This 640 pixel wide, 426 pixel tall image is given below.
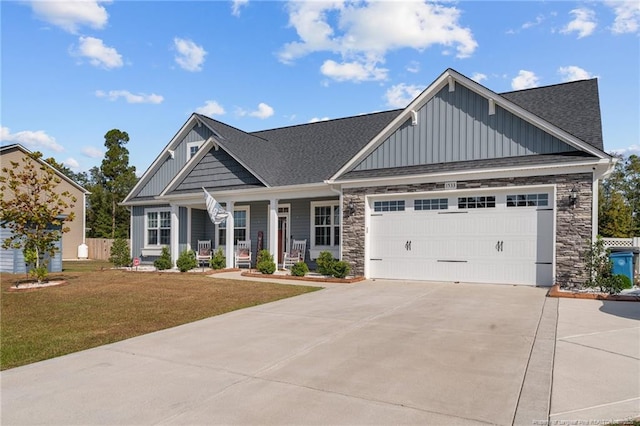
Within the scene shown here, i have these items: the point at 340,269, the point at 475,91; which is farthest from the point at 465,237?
the point at 475,91

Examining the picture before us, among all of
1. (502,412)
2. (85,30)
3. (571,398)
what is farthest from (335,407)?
(85,30)

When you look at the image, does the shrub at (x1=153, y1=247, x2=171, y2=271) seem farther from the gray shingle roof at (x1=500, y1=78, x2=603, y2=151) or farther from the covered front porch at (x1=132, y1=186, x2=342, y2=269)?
the gray shingle roof at (x1=500, y1=78, x2=603, y2=151)

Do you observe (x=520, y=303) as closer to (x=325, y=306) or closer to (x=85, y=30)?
(x=325, y=306)

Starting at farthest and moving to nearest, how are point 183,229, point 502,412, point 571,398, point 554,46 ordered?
point 183,229 → point 554,46 → point 571,398 → point 502,412

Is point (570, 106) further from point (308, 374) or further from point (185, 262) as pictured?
point (185, 262)

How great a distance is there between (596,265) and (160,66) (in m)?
15.1

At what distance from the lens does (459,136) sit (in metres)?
12.4

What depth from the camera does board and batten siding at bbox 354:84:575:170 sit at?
11461 millimetres

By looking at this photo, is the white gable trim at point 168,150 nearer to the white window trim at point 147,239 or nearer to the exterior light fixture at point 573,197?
the white window trim at point 147,239

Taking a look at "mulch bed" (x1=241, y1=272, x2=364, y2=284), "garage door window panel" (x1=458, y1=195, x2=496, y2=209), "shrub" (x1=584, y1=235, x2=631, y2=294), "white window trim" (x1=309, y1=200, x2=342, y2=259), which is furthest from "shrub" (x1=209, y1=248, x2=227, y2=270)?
"shrub" (x1=584, y1=235, x2=631, y2=294)

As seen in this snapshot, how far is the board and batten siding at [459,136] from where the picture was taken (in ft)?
37.6

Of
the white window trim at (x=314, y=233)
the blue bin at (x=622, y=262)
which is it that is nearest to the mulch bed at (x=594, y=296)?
the blue bin at (x=622, y=262)

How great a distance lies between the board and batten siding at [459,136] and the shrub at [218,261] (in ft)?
23.6

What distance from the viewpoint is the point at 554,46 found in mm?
11688
